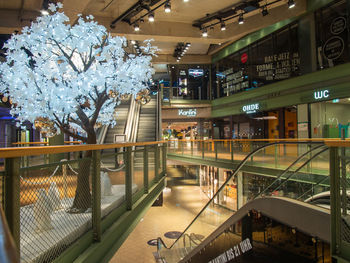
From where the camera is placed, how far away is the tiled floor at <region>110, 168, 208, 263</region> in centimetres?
984

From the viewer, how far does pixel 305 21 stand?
12555mm

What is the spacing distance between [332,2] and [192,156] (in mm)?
9057

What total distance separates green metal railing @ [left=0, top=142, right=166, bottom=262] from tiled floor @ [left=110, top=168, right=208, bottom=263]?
6341mm

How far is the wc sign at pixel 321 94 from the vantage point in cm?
1145

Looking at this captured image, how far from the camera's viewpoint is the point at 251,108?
1647cm

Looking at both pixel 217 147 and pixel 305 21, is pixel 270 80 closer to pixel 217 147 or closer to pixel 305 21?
pixel 305 21

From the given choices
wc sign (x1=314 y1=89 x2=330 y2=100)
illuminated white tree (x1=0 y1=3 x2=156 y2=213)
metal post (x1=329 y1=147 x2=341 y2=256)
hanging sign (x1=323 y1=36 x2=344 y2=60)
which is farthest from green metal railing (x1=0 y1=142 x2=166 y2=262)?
hanging sign (x1=323 y1=36 x2=344 y2=60)

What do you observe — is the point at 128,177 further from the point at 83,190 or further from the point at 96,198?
the point at 96,198

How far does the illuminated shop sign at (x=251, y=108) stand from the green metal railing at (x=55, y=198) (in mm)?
13050

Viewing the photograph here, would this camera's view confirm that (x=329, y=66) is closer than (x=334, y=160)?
No

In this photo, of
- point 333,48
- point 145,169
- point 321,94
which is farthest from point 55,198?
point 333,48

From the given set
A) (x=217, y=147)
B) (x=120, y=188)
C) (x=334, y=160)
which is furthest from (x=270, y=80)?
(x=334, y=160)

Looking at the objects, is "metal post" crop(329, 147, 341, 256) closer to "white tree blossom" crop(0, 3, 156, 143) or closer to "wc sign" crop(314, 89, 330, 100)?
"white tree blossom" crop(0, 3, 156, 143)

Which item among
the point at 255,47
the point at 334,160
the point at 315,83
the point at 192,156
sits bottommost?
the point at 192,156
